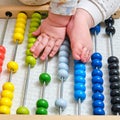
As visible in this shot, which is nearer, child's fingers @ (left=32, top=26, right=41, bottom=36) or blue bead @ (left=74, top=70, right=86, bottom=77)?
blue bead @ (left=74, top=70, right=86, bottom=77)

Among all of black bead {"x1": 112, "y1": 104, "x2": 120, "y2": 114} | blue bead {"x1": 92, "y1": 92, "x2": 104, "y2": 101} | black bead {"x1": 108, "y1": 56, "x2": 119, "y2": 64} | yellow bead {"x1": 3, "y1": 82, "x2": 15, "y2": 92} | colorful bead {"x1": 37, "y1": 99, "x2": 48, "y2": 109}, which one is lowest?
black bead {"x1": 112, "y1": 104, "x2": 120, "y2": 114}

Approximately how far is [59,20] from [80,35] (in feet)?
0.24

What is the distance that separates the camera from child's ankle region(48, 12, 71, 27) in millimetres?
764

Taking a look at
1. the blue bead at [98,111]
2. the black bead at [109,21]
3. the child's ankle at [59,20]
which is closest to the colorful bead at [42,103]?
the blue bead at [98,111]

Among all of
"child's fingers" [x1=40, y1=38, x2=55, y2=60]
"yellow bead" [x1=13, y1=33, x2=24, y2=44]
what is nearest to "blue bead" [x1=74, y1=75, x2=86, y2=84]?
"child's fingers" [x1=40, y1=38, x2=55, y2=60]

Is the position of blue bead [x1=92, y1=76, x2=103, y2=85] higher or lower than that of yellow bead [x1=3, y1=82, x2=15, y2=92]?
higher

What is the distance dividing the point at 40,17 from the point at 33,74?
0.22m

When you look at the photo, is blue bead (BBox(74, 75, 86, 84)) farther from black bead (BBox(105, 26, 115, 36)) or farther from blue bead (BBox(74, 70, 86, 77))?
black bead (BBox(105, 26, 115, 36))

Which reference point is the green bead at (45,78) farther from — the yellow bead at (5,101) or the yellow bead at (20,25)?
the yellow bead at (20,25)

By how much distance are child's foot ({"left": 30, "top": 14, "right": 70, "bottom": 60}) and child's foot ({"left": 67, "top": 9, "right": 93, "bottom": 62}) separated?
2 centimetres

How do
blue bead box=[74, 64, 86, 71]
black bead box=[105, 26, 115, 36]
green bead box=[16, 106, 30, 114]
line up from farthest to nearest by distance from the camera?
black bead box=[105, 26, 115, 36], blue bead box=[74, 64, 86, 71], green bead box=[16, 106, 30, 114]

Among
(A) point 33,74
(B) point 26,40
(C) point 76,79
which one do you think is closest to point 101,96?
(C) point 76,79

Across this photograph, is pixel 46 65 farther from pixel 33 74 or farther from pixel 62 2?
pixel 62 2

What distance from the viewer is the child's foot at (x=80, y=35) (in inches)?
28.2
